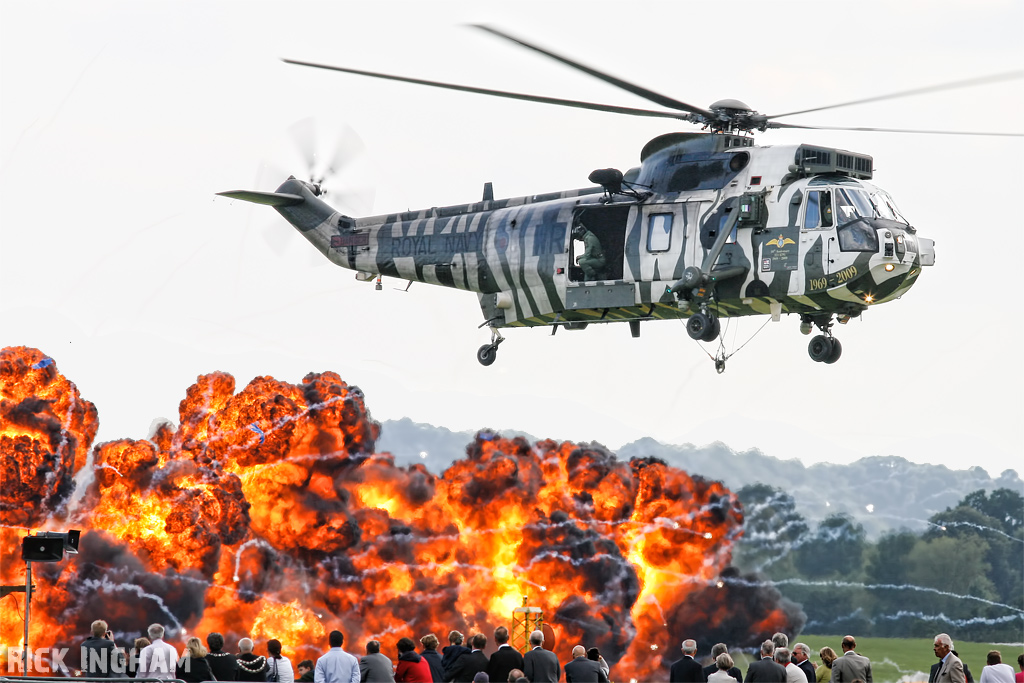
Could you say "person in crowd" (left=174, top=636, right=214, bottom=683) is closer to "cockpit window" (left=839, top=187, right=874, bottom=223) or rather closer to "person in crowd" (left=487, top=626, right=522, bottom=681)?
"person in crowd" (left=487, top=626, right=522, bottom=681)

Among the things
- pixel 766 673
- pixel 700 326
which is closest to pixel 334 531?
pixel 700 326

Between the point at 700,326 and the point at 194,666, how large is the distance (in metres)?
12.7

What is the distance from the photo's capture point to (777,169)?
92.6 feet

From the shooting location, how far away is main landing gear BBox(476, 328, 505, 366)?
109 feet

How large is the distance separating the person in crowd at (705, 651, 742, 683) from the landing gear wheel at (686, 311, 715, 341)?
10346 mm

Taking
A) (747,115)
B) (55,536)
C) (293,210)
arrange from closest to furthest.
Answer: (55,536), (747,115), (293,210)

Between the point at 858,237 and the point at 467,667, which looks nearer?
the point at 467,667

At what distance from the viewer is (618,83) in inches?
1095

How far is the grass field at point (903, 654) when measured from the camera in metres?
37.2

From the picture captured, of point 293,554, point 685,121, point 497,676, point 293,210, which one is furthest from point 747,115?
point 293,554

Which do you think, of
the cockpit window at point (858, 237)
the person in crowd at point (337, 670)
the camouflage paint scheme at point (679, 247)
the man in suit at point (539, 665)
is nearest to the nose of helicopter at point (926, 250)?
the camouflage paint scheme at point (679, 247)

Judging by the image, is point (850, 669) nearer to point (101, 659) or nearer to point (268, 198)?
point (101, 659)

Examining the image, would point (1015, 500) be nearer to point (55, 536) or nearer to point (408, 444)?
point (408, 444)

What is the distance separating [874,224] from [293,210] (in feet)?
46.8
